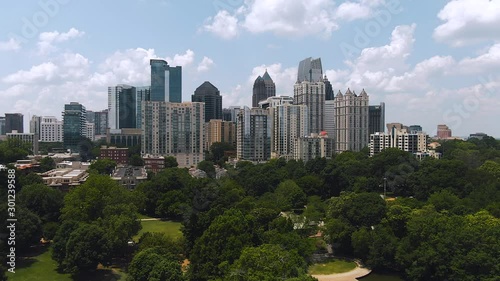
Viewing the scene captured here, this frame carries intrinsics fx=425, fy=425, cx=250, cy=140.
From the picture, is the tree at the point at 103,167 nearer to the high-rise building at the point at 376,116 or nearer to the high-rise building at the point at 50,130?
the high-rise building at the point at 376,116

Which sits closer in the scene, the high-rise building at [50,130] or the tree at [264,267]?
the tree at [264,267]

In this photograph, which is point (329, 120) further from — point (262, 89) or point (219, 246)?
point (219, 246)

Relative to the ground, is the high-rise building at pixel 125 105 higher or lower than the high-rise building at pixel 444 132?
higher

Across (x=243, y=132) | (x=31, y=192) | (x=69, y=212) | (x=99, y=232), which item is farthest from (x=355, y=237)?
(x=243, y=132)

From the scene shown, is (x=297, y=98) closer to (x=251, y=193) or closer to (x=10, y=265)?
(x=251, y=193)

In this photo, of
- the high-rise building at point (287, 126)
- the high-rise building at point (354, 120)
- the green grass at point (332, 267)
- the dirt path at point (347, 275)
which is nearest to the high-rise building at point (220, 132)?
the high-rise building at point (287, 126)

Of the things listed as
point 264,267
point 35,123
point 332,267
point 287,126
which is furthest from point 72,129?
point 264,267
